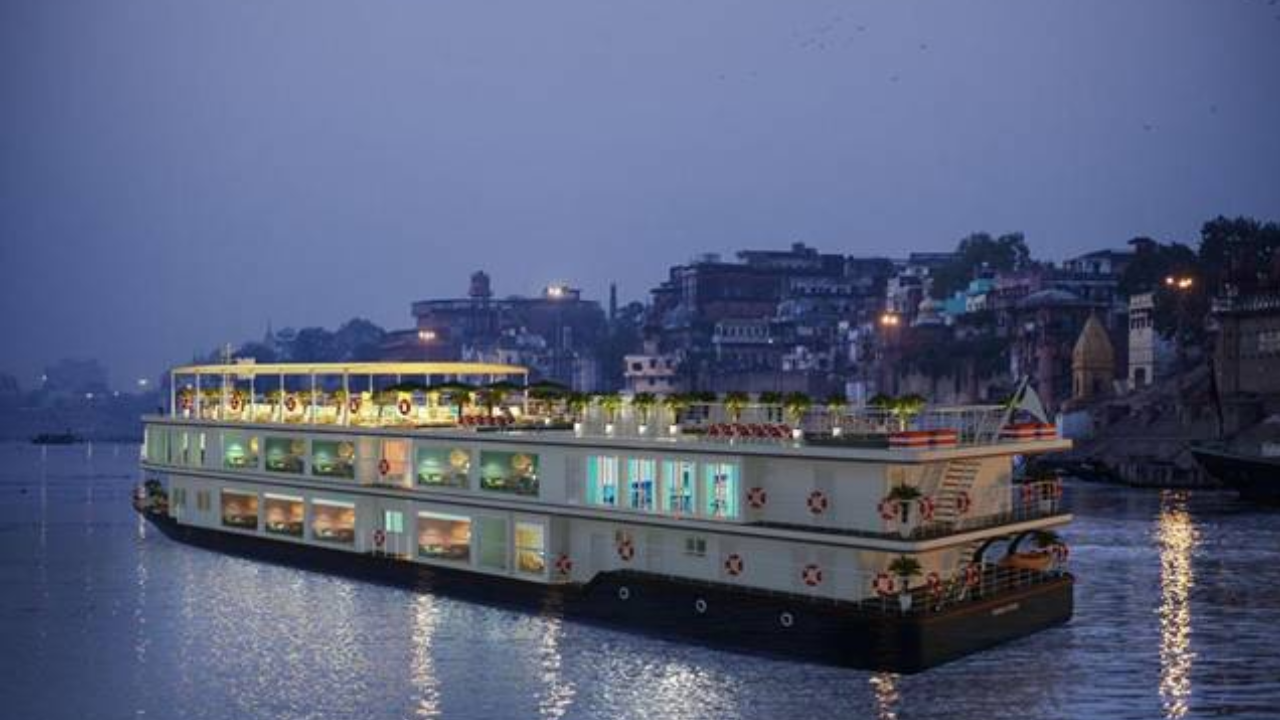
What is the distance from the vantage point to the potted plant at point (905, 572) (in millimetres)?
26156

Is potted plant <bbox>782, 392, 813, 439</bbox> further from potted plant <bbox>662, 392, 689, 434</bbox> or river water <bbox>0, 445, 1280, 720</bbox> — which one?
river water <bbox>0, 445, 1280, 720</bbox>

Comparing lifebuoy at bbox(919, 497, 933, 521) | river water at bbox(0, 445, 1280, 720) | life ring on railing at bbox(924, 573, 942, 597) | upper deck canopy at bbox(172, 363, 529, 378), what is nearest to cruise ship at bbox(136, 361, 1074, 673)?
lifebuoy at bbox(919, 497, 933, 521)

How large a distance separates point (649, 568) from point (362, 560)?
36.8ft

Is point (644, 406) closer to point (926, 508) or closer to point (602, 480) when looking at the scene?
point (602, 480)

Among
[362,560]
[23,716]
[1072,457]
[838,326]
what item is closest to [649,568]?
[362,560]

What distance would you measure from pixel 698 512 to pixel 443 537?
10416 millimetres

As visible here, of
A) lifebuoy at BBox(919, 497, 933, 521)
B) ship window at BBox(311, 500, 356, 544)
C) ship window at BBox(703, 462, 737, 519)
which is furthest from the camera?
ship window at BBox(311, 500, 356, 544)

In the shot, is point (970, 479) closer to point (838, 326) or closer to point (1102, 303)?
point (1102, 303)

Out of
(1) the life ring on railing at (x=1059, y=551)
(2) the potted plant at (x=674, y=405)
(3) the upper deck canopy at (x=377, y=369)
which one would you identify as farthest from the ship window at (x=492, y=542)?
(1) the life ring on railing at (x=1059, y=551)

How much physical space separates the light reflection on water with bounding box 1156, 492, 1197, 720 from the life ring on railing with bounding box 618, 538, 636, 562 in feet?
40.9

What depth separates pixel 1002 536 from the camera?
29.0 m

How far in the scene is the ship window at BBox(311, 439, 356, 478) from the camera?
39875 millimetres

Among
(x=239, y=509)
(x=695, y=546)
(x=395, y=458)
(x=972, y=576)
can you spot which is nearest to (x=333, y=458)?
(x=395, y=458)

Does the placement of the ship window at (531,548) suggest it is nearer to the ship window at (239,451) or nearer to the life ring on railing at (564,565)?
the life ring on railing at (564,565)
